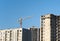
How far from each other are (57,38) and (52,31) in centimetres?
340

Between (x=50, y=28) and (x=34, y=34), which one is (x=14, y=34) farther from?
(x=50, y=28)

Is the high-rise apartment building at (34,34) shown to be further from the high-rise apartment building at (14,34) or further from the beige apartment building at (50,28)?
the beige apartment building at (50,28)

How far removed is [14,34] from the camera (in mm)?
85625

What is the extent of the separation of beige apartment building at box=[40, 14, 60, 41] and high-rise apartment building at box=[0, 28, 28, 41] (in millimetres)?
8559

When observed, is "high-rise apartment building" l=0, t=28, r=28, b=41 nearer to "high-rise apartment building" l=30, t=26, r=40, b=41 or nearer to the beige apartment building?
"high-rise apartment building" l=30, t=26, r=40, b=41

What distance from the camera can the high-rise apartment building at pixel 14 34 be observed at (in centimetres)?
8281

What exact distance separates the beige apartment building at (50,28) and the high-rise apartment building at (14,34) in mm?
8559

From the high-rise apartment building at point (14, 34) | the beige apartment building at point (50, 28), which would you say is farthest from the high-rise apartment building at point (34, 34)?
the beige apartment building at point (50, 28)

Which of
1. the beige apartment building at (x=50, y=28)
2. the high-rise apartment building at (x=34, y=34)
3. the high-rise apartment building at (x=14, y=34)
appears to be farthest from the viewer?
the high-rise apartment building at (x=34, y=34)

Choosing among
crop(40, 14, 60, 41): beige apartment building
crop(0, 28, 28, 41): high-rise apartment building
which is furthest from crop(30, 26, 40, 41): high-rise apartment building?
crop(40, 14, 60, 41): beige apartment building

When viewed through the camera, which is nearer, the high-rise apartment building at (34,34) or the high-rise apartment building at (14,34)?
the high-rise apartment building at (14,34)

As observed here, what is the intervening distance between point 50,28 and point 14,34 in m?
17.7

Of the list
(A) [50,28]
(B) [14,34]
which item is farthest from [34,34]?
(A) [50,28]

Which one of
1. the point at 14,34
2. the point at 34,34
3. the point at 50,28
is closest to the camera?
the point at 50,28
